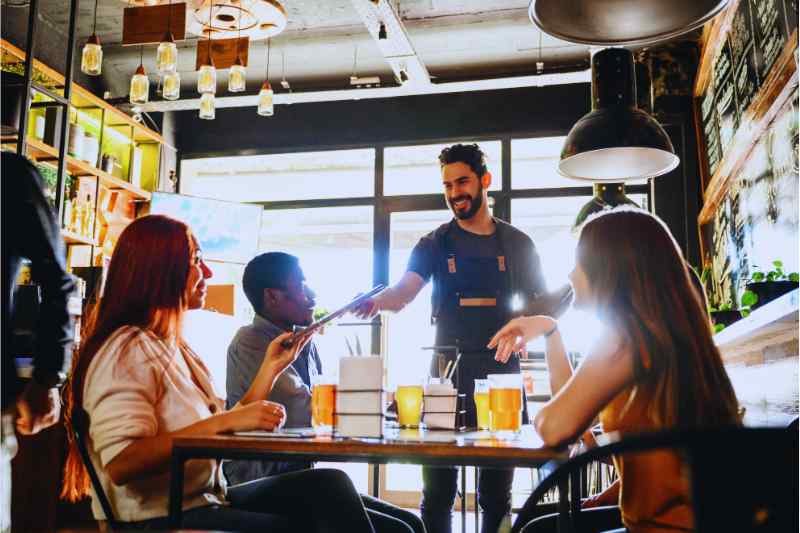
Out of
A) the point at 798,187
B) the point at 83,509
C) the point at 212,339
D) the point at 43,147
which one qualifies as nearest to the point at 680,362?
the point at 798,187

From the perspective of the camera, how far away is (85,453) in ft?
4.87

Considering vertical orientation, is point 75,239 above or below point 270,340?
above

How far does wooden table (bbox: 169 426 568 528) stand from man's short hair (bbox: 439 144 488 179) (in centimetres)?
178

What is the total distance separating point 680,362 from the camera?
4.52 ft

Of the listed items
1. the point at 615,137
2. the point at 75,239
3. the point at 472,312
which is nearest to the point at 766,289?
the point at 615,137

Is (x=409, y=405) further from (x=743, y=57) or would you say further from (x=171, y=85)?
(x=171, y=85)

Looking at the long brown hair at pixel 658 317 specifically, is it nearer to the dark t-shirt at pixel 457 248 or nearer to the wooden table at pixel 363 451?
the wooden table at pixel 363 451

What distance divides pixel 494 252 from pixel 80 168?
3.97 m

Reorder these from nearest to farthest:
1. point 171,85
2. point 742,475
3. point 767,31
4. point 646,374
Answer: point 742,475 → point 646,374 → point 767,31 → point 171,85

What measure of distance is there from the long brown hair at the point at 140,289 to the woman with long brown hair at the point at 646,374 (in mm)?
862

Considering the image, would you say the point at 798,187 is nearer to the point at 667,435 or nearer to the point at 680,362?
the point at 680,362

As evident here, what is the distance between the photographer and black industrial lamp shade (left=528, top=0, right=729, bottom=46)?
1.75 m

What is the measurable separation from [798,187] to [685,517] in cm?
184

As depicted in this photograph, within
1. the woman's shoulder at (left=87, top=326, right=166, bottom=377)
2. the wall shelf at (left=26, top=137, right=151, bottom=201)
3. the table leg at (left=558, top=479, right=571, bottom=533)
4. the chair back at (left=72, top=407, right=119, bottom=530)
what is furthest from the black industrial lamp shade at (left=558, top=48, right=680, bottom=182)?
the wall shelf at (left=26, top=137, right=151, bottom=201)
